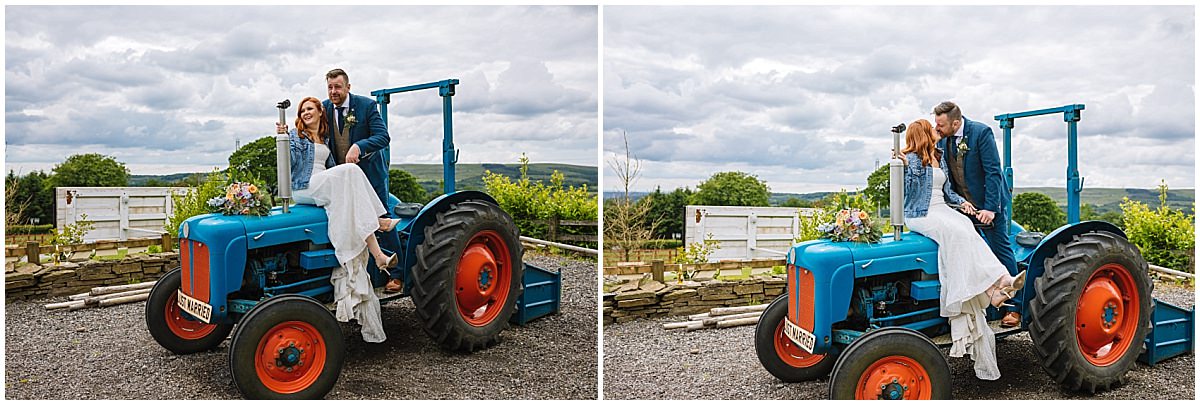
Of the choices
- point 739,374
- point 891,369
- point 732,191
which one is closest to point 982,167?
point 891,369

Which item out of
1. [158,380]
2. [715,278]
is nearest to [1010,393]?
[715,278]

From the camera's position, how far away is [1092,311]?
3.96 meters

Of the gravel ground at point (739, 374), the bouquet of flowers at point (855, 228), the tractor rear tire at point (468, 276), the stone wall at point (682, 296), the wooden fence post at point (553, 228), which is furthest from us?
the wooden fence post at point (553, 228)

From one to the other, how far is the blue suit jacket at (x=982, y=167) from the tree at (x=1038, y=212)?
2.97 meters

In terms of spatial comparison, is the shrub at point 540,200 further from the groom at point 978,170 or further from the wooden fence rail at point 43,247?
the groom at point 978,170

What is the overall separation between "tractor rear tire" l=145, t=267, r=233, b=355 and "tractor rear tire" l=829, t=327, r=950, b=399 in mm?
3440

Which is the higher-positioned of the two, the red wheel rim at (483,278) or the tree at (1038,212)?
the tree at (1038,212)

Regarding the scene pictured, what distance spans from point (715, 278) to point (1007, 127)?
8.21 feet

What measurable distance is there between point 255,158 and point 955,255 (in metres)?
4.57

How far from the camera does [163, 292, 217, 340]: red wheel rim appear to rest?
482 centimetres

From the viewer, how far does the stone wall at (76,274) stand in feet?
20.6

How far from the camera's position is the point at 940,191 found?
3.92 meters

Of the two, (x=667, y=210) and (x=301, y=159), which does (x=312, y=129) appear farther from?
(x=667, y=210)

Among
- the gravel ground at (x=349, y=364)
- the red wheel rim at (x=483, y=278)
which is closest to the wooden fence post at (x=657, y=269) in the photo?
the gravel ground at (x=349, y=364)
